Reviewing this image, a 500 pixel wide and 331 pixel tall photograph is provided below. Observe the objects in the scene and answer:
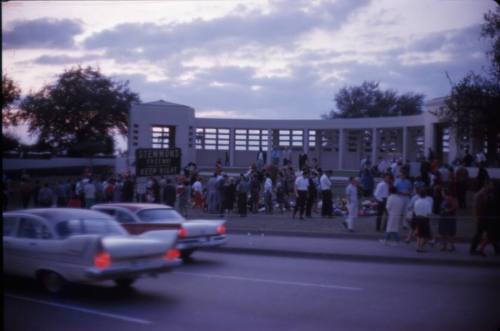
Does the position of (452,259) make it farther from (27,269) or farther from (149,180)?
(149,180)

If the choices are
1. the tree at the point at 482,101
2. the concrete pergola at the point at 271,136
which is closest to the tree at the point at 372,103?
the concrete pergola at the point at 271,136

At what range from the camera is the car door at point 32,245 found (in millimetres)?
8977

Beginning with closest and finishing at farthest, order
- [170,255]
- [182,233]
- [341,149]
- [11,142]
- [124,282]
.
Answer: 1. [170,255]
2. [124,282]
3. [182,233]
4. [11,142]
5. [341,149]

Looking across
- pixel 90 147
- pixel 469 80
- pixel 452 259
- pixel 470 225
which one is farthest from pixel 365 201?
pixel 90 147

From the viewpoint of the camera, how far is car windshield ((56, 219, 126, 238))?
9172 millimetres

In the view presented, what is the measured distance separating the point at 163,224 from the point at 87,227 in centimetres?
306

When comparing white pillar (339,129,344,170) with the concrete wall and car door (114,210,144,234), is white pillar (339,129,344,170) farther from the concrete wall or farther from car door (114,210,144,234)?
→ car door (114,210,144,234)

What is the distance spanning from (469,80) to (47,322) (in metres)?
19.8

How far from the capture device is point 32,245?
30.0ft

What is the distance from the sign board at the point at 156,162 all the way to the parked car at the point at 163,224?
300 inches

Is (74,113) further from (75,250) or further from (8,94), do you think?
(75,250)

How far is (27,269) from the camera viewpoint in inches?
362

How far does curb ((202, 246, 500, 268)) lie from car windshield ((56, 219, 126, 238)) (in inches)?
242

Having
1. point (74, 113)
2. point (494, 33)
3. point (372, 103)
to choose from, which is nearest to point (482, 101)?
point (494, 33)
